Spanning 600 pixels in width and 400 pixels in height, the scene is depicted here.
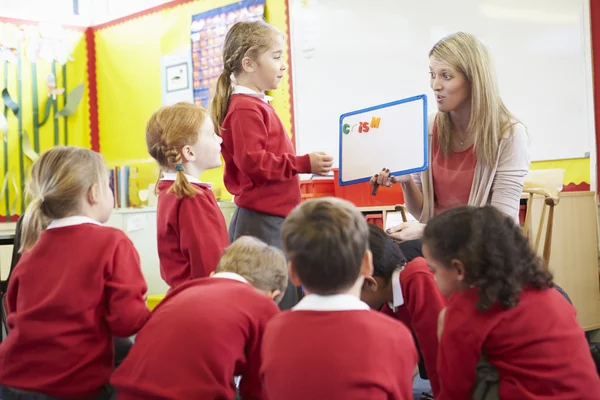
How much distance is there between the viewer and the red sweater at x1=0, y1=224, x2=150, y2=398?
1.65m

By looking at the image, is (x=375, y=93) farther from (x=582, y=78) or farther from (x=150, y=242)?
(x=150, y=242)

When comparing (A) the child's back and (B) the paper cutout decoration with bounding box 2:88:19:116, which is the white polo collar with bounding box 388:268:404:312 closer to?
(A) the child's back

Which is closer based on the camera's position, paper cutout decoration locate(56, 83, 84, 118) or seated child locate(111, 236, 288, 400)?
seated child locate(111, 236, 288, 400)

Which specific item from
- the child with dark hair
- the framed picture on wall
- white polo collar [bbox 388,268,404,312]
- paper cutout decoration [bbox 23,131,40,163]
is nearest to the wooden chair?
white polo collar [bbox 388,268,404,312]

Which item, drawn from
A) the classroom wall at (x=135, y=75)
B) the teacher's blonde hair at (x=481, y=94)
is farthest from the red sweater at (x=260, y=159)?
the classroom wall at (x=135, y=75)

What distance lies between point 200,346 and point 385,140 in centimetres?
109

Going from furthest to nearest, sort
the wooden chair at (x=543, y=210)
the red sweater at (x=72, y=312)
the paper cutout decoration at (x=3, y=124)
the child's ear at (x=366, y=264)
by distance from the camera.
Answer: the paper cutout decoration at (x=3, y=124) → the wooden chair at (x=543, y=210) → the red sweater at (x=72, y=312) → the child's ear at (x=366, y=264)

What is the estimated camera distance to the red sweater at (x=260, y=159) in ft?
7.36

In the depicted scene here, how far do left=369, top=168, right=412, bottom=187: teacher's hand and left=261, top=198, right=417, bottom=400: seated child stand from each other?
2.79ft

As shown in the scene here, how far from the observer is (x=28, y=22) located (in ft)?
18.4

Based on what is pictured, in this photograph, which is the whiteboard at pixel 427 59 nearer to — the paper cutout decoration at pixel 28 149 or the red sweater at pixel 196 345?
the red sweater at pixel 196 345

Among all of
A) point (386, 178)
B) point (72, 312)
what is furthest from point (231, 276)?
point (386, 178)

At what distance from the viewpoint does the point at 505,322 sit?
1.38m

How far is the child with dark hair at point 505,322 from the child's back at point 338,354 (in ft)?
0.39
